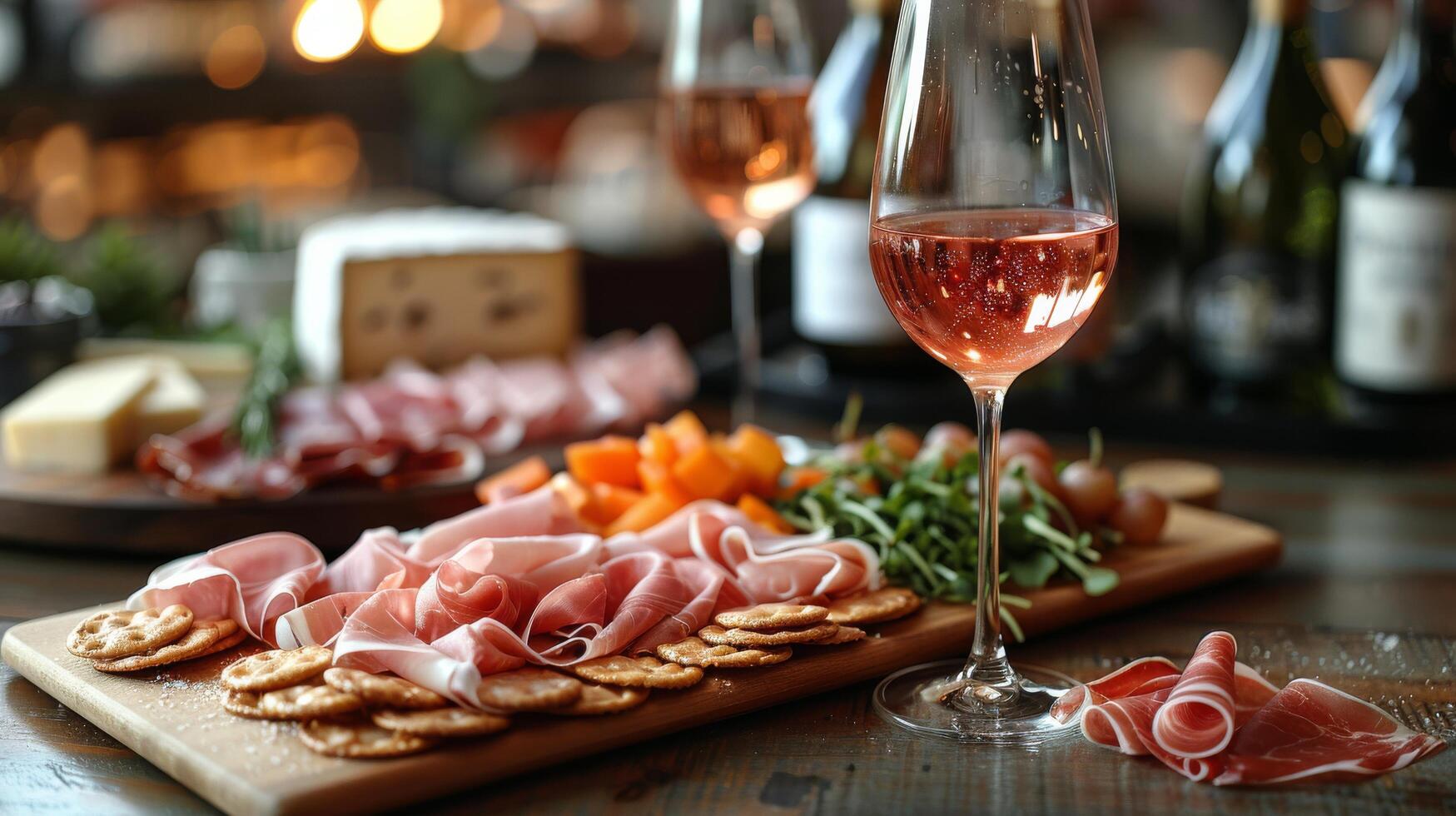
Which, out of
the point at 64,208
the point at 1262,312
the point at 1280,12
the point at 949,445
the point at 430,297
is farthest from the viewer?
the point at 64,208

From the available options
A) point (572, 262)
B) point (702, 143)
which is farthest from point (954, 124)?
point (572, 262)

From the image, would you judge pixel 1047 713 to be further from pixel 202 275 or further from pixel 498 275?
pixel 202 275

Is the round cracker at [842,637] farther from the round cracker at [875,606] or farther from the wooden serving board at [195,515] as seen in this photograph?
the wooden serving board at [195,515]

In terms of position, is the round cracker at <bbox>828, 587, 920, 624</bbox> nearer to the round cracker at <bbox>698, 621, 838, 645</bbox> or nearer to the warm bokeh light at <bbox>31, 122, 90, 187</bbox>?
the round cracker at <bbox>698, 621, 838, 645</bbox>

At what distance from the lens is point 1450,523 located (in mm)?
1329

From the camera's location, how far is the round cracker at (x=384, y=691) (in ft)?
2.56

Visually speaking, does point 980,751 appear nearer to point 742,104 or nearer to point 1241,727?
point 1241,727

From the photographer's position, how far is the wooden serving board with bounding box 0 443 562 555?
4.20 feet

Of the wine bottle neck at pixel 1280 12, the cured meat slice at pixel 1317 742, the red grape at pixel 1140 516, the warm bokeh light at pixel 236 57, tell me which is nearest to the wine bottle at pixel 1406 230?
the wine bottle neck at pixel 1280 12

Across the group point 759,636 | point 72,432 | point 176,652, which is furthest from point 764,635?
point 72,432

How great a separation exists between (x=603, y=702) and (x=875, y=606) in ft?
0.79

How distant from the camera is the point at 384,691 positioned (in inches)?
30.6

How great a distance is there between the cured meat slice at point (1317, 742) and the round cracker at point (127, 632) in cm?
65

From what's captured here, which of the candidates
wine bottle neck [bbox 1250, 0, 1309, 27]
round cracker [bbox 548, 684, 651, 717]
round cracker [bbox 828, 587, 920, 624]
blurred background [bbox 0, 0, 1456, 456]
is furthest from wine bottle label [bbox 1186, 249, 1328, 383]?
round cracker [bbox 548, 684, 651, 717]
